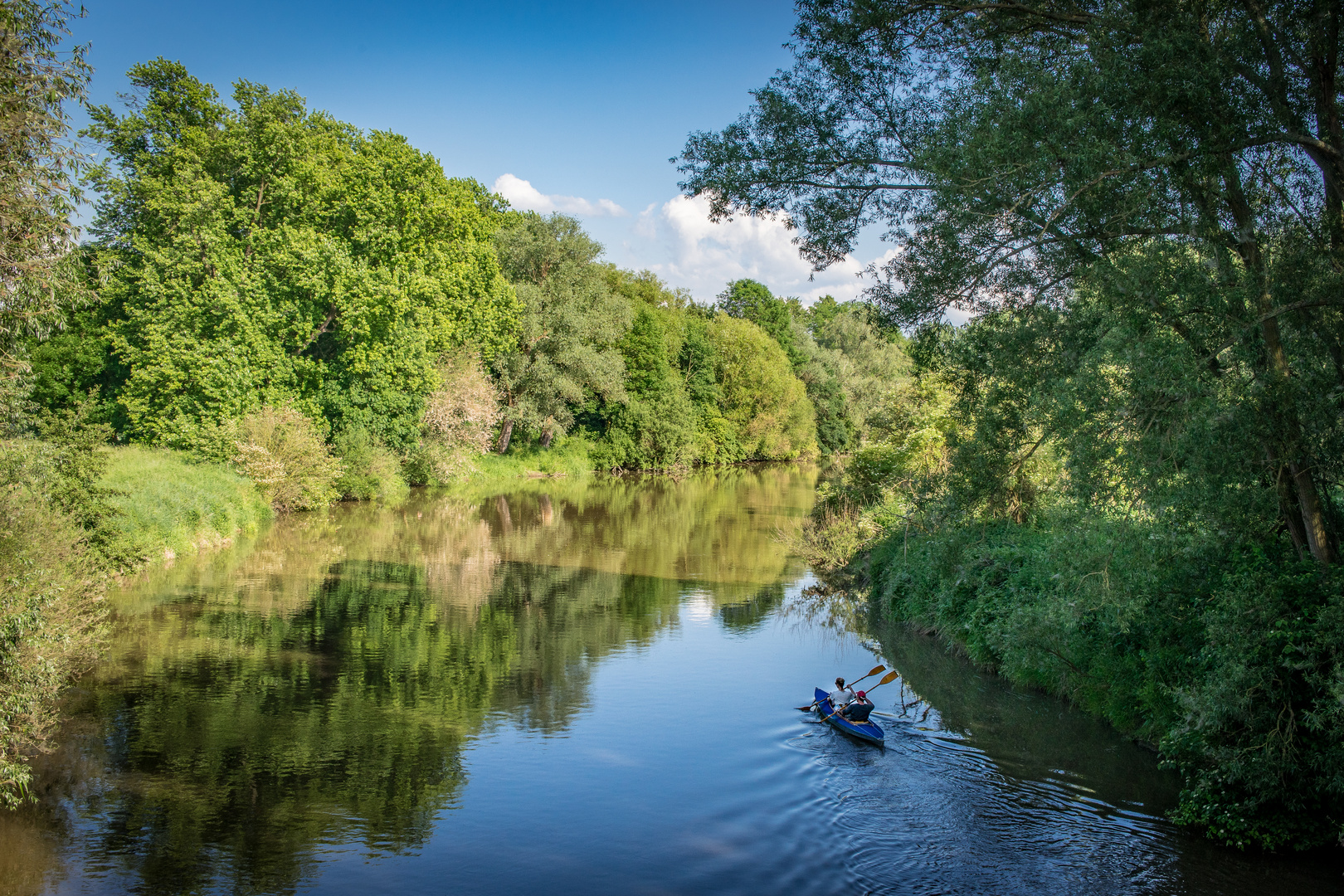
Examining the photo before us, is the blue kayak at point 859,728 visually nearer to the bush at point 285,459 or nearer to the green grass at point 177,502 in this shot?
the green grass at point 177,502

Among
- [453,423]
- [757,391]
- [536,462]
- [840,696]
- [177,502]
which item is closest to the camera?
[840,696]

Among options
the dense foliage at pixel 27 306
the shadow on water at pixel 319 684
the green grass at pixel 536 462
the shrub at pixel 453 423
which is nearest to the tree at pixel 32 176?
the dense foliage at pixel 27 306

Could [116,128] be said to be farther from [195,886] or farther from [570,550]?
[195,886]

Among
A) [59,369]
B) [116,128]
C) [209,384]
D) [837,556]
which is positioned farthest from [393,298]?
[837,556]

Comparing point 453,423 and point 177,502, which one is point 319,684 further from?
point 453,423

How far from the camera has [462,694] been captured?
47.5 ft

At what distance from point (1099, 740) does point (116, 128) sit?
1375 inches

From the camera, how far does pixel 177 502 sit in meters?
24.4

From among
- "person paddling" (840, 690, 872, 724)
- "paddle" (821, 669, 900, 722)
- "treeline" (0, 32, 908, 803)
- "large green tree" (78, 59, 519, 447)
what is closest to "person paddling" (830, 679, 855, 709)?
"paddle" (821, 669, 900, 722)

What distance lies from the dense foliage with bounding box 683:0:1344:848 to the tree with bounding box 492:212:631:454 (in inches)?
1435

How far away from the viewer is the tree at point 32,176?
982 centimetres

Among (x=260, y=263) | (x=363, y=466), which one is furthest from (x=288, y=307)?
(x=363, y=466)

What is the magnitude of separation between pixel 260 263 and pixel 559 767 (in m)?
26.1

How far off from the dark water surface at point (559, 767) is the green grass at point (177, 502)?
1.88 m
